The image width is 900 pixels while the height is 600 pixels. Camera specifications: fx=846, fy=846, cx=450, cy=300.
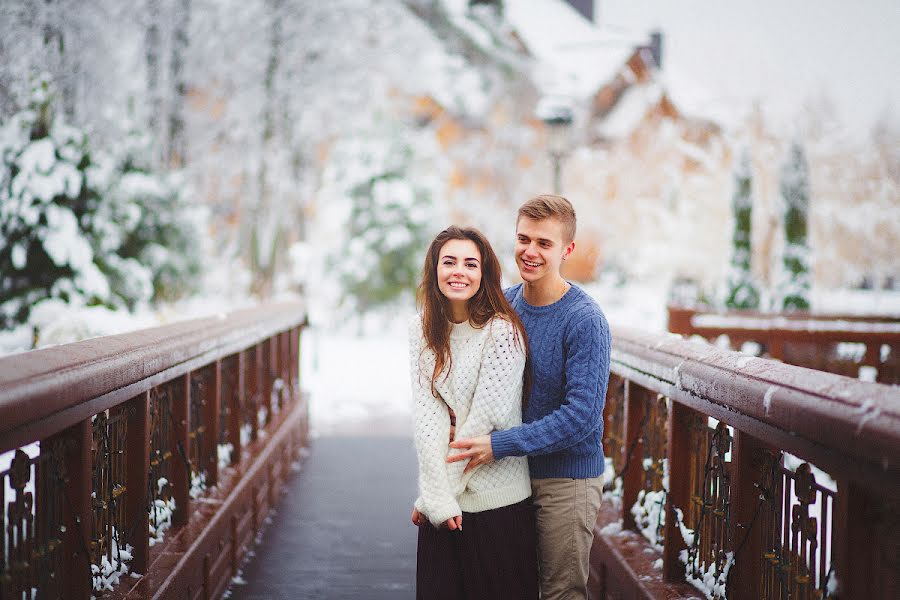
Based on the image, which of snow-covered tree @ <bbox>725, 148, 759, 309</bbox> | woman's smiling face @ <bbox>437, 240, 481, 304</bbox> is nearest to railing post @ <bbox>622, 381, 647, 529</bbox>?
woman's smiling face @ <bbox>437, 240, 481, 304</bbox>

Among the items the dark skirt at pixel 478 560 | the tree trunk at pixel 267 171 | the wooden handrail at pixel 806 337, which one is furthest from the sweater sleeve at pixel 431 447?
the tree trunk at pixel 267 171

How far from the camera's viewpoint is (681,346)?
10.5 ft

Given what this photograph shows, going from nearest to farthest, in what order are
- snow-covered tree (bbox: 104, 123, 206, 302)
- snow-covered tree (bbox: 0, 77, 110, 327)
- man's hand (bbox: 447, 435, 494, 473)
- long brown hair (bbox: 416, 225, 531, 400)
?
man's hand (bbox: 447, 435, 494, 473), long brown hair (bbox: 416, 225, 531, 400), snow-covered tree (bbox: 0, 77, 110, 327), snow-covered tree (bbox: 104, 123, 206, 302)

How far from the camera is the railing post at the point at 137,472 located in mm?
3076

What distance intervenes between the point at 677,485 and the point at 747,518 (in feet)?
2.13

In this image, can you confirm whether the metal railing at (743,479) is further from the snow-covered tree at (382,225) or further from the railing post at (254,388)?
the snow-covered tree at (382,225)

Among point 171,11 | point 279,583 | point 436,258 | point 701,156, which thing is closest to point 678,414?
point 436,258

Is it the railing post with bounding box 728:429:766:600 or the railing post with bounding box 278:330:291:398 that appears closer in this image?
the railing post with bounding box 728:429:766:600

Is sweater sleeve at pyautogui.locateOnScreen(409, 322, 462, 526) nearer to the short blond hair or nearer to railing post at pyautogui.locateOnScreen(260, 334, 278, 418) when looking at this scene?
the short blond hair

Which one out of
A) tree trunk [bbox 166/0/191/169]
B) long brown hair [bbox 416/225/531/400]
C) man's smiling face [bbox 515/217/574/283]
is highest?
tree trunk [bbox 166/0/191/169]

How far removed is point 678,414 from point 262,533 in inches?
125

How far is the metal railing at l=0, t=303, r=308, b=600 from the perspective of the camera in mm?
2170

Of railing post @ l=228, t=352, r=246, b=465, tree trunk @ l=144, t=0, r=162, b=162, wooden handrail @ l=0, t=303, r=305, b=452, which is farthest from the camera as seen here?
tree trunk @ l=144, t=0, r=162, b=162

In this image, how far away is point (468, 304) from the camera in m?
2.59
